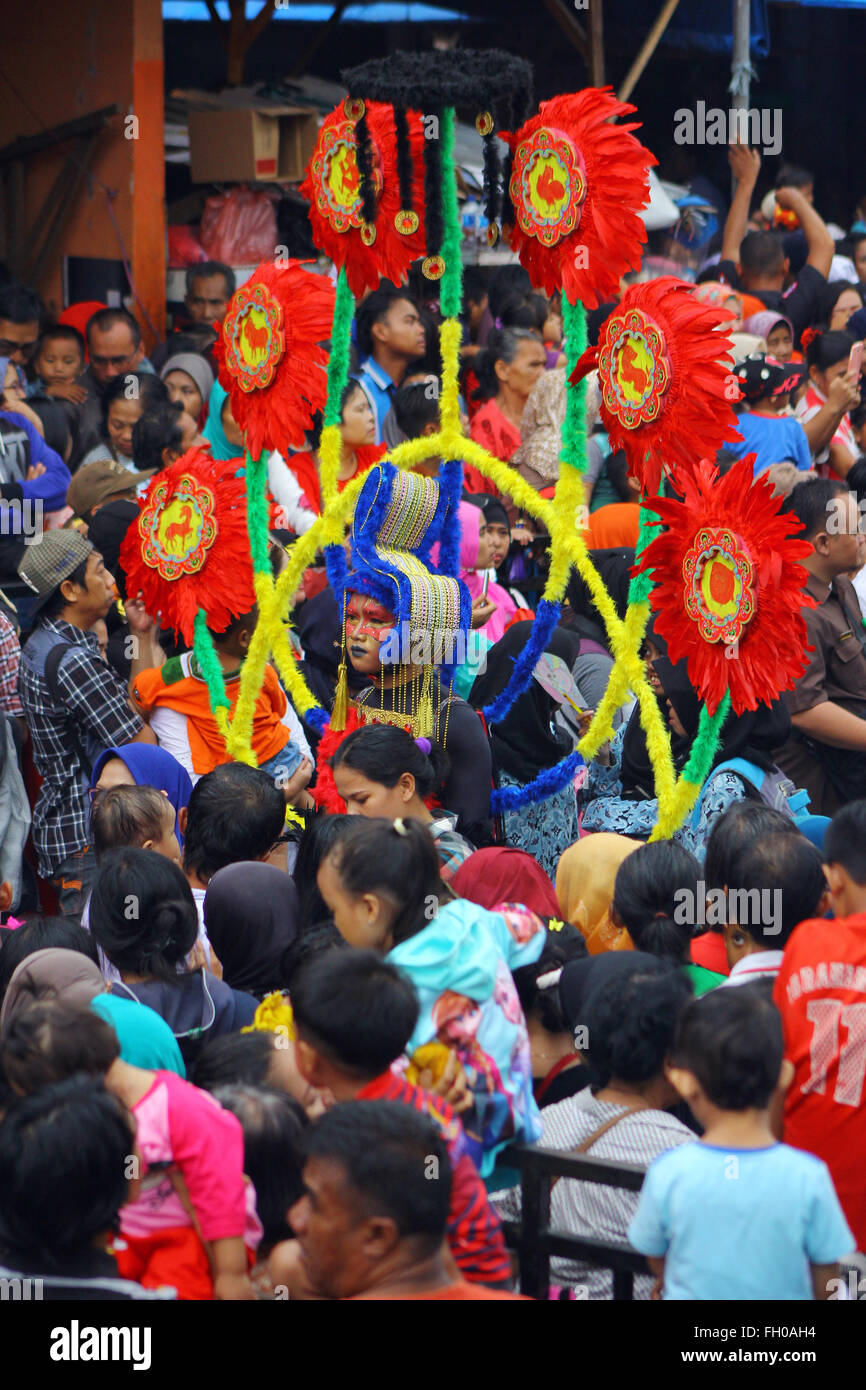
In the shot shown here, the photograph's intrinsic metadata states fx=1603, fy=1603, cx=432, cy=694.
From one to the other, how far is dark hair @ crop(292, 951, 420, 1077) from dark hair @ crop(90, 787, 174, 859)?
3.64 feet

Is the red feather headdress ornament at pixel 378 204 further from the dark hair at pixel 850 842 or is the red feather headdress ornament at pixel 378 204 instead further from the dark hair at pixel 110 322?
the dark hair at pixel 110 322

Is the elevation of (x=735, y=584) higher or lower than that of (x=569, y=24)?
lower

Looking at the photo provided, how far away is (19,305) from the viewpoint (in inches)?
260

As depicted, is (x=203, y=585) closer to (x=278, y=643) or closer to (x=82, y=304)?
(x=278, y=643)

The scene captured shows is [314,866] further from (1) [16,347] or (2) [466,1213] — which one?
(1) [16,347]

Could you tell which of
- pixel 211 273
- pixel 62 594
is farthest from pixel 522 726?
pixel 211 273

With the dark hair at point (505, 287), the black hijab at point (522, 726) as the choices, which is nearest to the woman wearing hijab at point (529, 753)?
the black hijab at point (522, 726)

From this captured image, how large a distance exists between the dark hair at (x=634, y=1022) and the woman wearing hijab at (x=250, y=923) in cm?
83

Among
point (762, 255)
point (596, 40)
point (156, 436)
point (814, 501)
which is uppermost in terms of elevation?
point (596, 40)

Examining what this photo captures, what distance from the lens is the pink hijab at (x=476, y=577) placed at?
15.7 feet

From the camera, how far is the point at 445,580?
394cm

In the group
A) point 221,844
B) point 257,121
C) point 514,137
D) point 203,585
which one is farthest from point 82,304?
point 221,844

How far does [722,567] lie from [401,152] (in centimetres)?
135

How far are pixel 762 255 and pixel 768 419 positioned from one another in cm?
240
